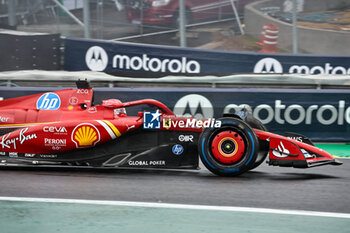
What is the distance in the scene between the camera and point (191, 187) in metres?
6.04

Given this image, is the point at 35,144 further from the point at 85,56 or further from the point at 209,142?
the point at 85,56

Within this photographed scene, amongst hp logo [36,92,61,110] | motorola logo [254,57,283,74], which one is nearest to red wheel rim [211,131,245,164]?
hp logo [36,92,61,110]

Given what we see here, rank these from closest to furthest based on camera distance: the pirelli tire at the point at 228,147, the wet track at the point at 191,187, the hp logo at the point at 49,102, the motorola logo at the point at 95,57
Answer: the wet track at the point at 191,187
the pirelli tire at the point at 228,147
the hp logo at the point at 49,102
the motorola logo at the point at 95,57

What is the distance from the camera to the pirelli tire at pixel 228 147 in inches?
250

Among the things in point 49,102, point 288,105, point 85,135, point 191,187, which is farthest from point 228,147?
point 288,105

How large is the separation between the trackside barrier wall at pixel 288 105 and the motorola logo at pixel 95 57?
4319 mm

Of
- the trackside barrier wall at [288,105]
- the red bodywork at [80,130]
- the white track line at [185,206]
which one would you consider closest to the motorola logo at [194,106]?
the trackside barrier wall at [288,105]

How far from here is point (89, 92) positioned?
273 inches

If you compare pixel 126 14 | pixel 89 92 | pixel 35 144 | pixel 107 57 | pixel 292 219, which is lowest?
pixel 292 219

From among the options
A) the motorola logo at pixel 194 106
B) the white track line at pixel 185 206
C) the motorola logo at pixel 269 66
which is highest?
the motorola logo at pixel 269 66

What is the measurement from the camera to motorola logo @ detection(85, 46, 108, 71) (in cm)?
1404

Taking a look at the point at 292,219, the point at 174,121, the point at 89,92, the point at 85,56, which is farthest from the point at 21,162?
the point at 85,56

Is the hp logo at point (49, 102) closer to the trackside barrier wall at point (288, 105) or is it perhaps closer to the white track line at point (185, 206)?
the white track line at point (185, 206)

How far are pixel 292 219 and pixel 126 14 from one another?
11829 millimetres
